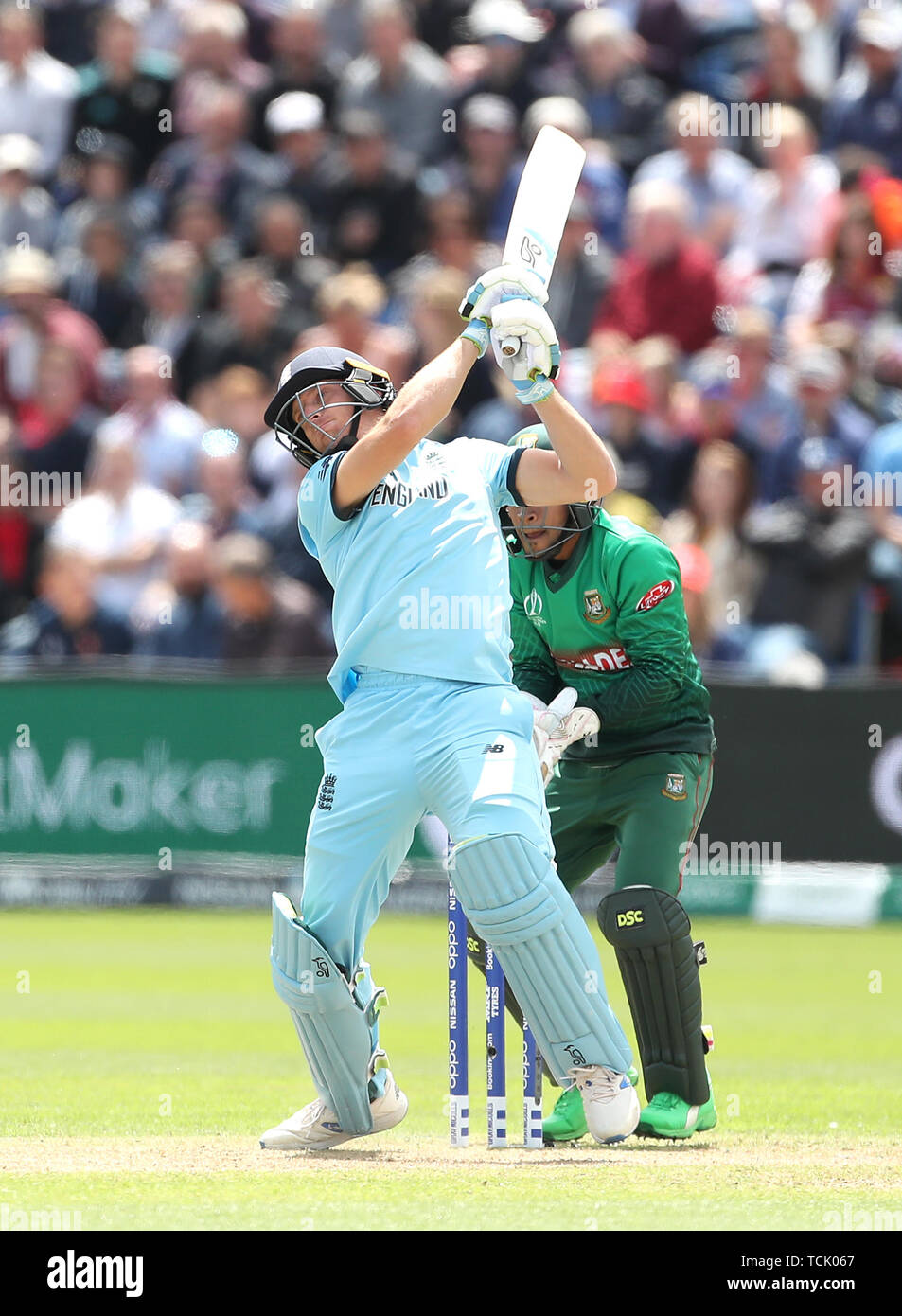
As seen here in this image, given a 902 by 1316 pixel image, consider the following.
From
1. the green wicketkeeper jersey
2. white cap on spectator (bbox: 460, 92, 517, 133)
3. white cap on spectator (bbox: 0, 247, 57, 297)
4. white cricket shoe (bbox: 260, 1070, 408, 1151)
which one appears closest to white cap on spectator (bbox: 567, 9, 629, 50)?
white cap on spectator (bbox: 460, 92, 517, 133)

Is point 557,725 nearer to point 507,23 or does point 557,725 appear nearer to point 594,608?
point 594,608

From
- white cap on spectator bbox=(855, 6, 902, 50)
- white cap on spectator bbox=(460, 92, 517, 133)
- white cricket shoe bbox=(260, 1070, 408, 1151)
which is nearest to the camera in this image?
white cricket shoe bbox=(260, 1070, 408, 1151)

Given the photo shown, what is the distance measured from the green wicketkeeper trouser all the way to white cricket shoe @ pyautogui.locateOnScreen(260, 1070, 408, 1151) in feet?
3.36

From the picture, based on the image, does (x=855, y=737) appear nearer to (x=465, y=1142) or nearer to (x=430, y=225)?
(x=430, y=225)

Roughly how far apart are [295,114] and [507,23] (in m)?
1.83

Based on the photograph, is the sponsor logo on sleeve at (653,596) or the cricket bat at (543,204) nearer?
the cricket bat at (543,204)

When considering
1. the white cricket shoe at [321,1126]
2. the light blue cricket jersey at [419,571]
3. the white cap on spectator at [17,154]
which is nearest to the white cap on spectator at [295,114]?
the white cap on spectator at [17,154]

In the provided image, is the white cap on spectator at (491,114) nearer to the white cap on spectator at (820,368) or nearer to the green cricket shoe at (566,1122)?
the white cap on spectator at (820,368)

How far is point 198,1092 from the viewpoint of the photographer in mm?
8227

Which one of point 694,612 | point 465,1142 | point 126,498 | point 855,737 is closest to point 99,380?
point 126,498

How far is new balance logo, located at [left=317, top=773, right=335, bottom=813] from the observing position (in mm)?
6621

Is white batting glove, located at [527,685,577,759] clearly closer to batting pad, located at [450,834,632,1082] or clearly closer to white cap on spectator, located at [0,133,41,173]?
batting pad, located at [450,834,632,1082]

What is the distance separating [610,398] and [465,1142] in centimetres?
854

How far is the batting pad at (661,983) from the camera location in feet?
23.3
